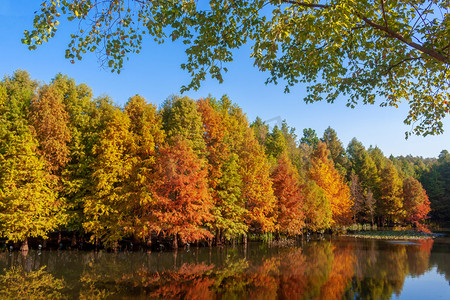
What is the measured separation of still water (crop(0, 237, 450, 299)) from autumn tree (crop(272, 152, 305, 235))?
29.0 ft

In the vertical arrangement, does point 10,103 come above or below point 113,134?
above

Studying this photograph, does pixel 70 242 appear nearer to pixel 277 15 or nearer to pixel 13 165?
pixel 13 165

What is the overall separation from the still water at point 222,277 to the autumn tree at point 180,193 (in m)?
2.55

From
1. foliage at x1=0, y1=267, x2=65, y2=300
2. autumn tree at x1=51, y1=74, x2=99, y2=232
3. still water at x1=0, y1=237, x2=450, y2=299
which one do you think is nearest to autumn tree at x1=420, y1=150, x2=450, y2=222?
still water at x1=0, y1=237, x2=450, y2=299

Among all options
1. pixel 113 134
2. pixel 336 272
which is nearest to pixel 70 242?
pixel 113 134

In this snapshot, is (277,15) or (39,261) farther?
(39,261)

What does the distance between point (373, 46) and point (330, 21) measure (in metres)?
3.05

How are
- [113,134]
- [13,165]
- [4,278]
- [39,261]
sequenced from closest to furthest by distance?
[4,278] → [39,261] → [13,165] → [113,134]

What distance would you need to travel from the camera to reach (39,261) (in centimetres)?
1953

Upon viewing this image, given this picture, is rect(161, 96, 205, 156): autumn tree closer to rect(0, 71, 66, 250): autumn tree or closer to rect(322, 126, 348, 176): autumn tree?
rect(0, 71, 66, 250): autumn tree

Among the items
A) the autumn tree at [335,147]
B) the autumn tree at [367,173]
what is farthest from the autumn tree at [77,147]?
the autumn tree at [335,147]

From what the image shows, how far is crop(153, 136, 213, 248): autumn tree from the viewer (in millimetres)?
23609

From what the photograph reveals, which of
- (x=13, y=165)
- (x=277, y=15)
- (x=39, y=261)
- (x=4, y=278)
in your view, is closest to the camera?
(x=277, y=15)

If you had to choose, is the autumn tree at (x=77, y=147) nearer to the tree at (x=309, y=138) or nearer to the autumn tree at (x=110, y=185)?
the autumn tree at (x=110, y=185)
